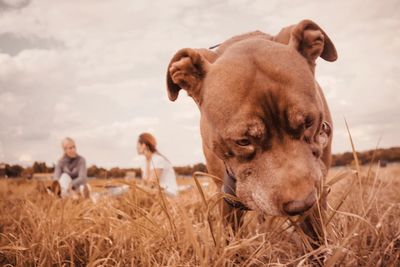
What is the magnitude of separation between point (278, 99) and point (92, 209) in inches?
128

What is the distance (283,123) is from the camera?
241cm

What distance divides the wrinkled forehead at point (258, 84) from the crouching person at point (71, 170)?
27.1ft

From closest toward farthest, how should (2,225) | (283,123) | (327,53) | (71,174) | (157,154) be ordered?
(283,123), (327,53), (2,225), (157,154), (71,174)

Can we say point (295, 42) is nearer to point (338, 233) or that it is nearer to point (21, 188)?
point (338, 233)

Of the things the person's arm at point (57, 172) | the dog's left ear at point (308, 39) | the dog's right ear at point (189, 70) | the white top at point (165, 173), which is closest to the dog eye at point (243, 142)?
the dog's right ear at point (189, 70)

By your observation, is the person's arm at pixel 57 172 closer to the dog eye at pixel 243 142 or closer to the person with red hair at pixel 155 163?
the person with red hair at pixel 155 163

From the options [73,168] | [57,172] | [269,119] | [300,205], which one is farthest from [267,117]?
[57,172]

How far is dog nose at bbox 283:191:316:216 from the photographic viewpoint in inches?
81.7

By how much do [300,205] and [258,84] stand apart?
2.85ft

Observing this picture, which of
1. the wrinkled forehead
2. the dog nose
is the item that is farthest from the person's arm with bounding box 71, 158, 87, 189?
the dog nose

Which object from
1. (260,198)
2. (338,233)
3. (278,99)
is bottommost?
(338,233)

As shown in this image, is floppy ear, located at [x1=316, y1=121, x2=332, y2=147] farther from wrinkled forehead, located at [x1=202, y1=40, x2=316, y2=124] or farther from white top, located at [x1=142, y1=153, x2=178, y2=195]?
white top, located at [x1=142, y1=153, x2=178, y2=195]

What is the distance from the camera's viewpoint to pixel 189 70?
3082 mm

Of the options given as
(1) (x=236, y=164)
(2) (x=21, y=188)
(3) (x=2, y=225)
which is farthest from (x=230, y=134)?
(2) (x=21, y=188)
